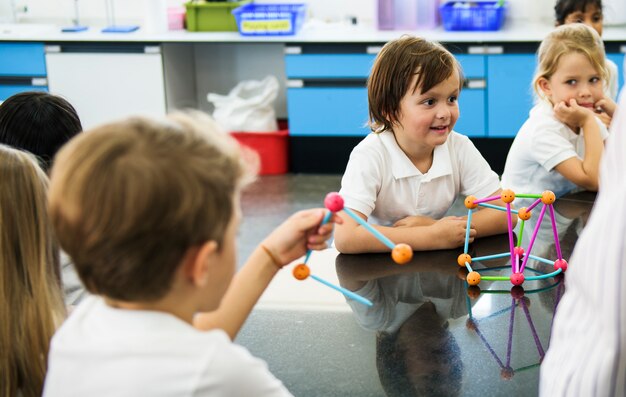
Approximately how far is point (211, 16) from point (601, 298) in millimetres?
4510

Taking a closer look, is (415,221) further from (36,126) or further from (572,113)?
(36,126)

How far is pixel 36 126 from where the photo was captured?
1873mm

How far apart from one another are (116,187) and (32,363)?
46 cm

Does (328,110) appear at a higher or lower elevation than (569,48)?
lower

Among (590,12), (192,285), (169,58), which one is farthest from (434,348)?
(169,58)

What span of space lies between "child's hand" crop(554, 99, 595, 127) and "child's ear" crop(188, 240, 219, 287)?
1668 millimetres

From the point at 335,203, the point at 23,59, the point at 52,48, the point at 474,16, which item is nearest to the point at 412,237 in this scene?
the point at 335,203

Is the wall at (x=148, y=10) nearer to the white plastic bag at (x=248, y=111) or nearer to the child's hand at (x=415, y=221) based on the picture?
the white plastic bag at (x=248, y=111)

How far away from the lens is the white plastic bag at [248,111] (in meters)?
5.00

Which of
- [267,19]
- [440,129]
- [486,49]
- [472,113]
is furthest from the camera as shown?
[267,19]

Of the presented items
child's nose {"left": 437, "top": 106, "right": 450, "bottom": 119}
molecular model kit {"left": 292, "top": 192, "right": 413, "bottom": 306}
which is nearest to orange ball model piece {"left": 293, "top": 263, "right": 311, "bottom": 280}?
molecular model kit {"left": 292, "top": 192, "right": 413, "bottom": 306}

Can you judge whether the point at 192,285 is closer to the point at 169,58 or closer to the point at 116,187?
A: the point at 116,187

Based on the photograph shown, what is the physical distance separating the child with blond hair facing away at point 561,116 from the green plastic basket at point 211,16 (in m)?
2.91

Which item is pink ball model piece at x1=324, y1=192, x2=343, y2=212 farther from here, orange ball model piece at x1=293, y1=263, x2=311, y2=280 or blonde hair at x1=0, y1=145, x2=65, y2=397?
blonde hair at x1=0, y1=145, x2=65, y2=397
